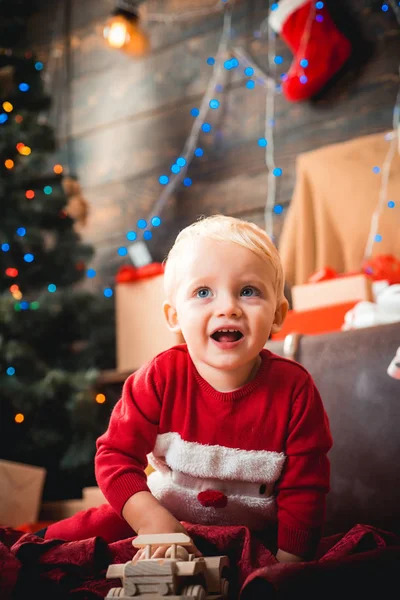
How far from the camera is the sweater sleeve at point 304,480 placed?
88 centimetres

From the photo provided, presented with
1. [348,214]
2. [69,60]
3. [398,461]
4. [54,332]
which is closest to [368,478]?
[398,461]

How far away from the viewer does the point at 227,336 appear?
3.01ft

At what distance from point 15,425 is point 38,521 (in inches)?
13.7

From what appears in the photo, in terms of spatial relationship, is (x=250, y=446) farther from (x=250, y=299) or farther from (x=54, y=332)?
(x=54, y=332)

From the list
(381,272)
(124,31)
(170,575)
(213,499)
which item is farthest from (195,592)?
(124,31)

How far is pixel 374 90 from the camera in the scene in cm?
233

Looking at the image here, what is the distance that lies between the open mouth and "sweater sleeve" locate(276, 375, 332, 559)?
138 millimetres

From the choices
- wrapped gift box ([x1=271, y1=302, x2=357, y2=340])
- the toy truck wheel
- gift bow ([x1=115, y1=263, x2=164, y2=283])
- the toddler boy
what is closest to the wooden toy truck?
the toy truck wheel

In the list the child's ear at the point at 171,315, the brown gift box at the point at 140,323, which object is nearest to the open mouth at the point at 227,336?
the child's ear at the point at 171,315

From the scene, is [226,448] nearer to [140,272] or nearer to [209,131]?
[140,272]

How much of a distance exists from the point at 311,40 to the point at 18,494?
178cm

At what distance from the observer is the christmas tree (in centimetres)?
209

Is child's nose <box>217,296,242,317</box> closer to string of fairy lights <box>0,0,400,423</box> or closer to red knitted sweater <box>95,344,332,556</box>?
red knitted sweater <box>95,344,332,556</box>

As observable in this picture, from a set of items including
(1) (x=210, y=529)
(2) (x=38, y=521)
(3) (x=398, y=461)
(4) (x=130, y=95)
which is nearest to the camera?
(1) (x=210, y=529)
